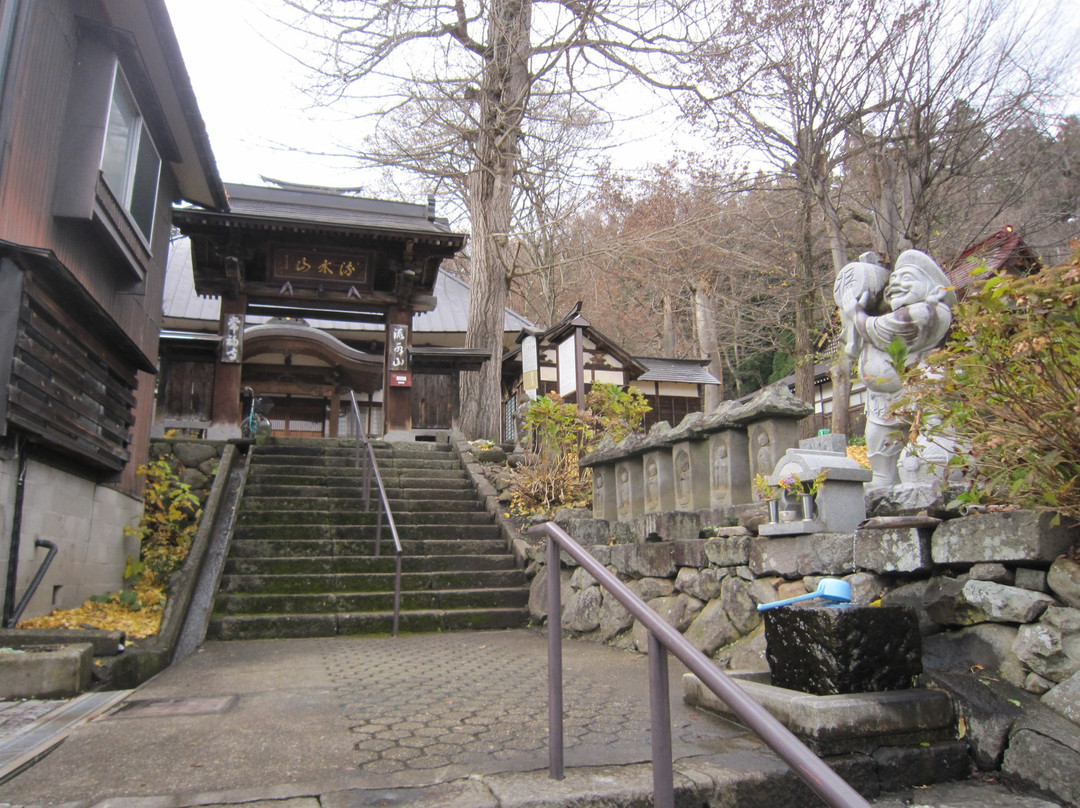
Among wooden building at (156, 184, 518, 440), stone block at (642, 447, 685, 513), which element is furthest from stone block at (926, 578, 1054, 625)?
wooden building at (156, 184, 518, 440)

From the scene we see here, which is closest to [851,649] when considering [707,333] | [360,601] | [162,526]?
[360,601]

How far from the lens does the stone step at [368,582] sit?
22.4 ft

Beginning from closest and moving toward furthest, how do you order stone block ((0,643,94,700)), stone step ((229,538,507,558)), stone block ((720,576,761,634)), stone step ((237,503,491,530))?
stone block ((0,643,94,700)), stone block ((720,576,761,634)), stone step ((229,538,507,558)), stone step ((237,503,491,530))

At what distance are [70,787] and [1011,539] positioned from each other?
3697 mm

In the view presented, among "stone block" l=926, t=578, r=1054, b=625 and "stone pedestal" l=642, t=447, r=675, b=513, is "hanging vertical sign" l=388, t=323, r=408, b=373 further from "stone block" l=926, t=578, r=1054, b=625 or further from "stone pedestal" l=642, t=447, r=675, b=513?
"stone block" l=926, t=578, r=1054, b=625

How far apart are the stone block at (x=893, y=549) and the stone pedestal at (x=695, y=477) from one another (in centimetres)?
188

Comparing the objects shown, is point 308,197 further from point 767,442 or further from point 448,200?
point 767,442

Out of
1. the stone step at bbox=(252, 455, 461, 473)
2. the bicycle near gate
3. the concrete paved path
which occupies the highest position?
the bicycle near gate

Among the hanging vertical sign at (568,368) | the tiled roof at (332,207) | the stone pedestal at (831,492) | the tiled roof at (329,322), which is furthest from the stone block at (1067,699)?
the tiled roof at (329,322)

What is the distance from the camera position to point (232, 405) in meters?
12.1

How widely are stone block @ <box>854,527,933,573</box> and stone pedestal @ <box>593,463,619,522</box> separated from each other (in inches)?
128

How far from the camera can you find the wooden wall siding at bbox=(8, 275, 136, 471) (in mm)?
4738

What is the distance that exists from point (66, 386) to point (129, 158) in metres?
2.60

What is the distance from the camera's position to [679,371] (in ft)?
67.7
